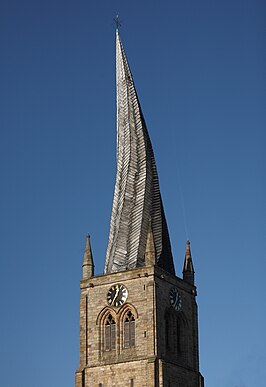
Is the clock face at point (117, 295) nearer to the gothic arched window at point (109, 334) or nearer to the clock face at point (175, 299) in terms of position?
the gothic arched window at point (109, 334)

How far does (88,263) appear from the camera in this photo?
3504 inches

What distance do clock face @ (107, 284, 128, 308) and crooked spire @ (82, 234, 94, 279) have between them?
2649 mm

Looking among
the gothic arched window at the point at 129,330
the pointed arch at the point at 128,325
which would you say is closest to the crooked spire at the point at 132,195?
the pointed arch at the point at 128,325

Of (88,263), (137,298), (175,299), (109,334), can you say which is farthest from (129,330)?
(88,263)

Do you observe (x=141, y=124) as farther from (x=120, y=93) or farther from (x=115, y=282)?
(x=115, y=282)

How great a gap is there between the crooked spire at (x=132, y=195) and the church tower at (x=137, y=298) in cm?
7

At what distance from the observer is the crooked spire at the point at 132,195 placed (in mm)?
88062

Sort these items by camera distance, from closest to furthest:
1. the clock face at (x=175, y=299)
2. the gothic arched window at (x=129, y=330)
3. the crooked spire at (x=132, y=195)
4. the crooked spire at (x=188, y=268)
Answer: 1. the gothic arched window at (x=129, y=330)
2. the clock face at (x=175, y=299)
3. the crooked spire at (x=132, y=195)
4. the crooked spire at (x=188, y=268)

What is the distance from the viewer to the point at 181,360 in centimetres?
8619

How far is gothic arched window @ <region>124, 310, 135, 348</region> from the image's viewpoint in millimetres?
84625

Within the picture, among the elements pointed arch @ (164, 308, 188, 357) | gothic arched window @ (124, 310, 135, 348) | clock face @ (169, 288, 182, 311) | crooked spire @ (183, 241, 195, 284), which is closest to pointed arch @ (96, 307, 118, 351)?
gothic arched window @ (124, 310, 135, 348)

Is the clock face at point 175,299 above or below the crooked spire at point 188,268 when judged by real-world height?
below

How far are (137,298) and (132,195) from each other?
28.9 ft

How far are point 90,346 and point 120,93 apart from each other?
1992cm
